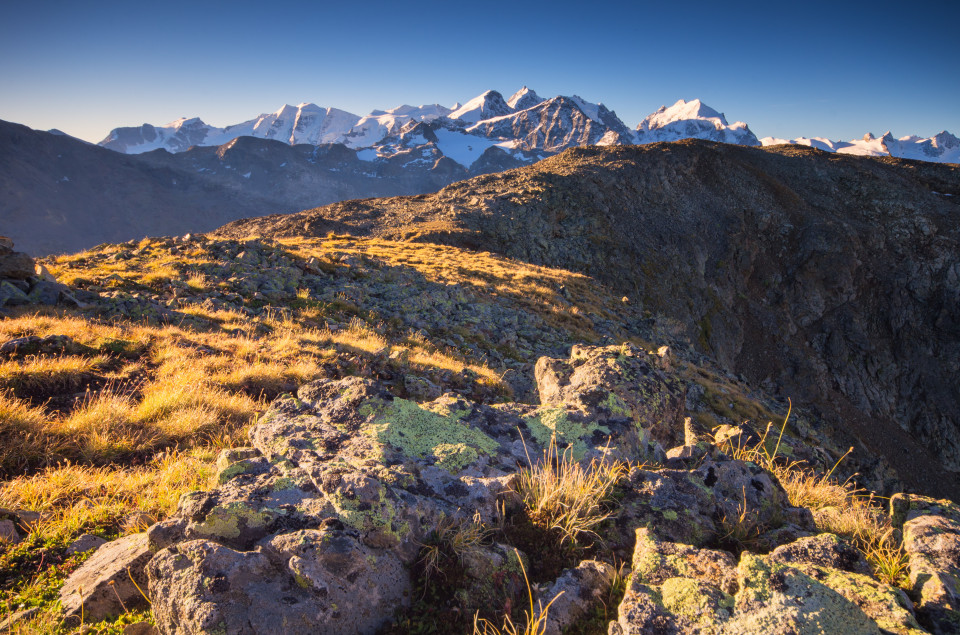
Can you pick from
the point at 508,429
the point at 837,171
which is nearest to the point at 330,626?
the point at 508,429

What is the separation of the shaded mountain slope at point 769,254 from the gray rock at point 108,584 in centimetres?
3394

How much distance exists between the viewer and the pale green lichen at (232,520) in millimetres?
2469

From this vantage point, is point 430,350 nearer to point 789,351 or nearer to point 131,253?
point 131,253

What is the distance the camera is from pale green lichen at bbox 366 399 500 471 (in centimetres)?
347

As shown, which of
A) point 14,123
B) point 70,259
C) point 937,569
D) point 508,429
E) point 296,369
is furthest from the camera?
point 14,123

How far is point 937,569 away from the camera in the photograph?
2338 mm

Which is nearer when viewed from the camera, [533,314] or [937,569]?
[937,569]

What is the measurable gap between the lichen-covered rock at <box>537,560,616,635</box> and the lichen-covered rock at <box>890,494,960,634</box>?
1.60 meters

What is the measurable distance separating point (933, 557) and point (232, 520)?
171 inches

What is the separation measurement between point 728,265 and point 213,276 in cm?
5040

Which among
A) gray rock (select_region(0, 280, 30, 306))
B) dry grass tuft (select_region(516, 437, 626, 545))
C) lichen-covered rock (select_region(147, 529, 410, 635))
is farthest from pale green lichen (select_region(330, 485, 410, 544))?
gray rock (select_region(0, 280, 30, 306))

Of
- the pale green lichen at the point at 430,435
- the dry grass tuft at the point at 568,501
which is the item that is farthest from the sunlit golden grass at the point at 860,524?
the pale green lichen at the point at 430,435

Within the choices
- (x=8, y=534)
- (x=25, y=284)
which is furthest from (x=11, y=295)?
(x=8, y=534)

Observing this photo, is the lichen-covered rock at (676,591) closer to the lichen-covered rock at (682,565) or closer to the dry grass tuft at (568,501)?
the lichen-covered rock at (682,565)
